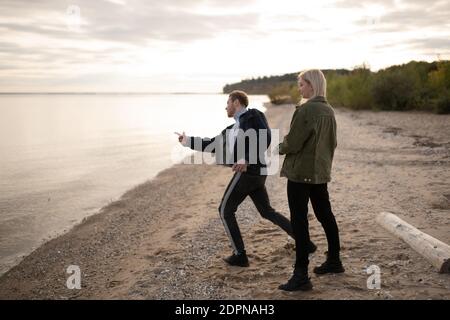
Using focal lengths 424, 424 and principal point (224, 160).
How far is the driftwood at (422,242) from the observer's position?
4909mm

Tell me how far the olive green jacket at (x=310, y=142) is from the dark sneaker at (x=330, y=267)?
1159mm

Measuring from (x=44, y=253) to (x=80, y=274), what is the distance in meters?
1.90

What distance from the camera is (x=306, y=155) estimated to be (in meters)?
4.40

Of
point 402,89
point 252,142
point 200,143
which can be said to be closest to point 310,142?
point 252,142

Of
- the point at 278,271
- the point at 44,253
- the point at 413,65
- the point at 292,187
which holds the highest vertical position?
the point at 413,65

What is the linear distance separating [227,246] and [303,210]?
2472 mm

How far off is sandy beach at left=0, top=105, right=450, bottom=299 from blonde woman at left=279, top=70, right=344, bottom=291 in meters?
0.58

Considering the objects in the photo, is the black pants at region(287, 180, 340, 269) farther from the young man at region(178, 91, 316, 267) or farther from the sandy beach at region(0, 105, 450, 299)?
the young man at region(178, 91, 316, 267)

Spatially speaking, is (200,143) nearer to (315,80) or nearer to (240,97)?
(240,97)

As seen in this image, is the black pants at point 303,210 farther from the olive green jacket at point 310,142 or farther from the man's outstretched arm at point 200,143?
the man's outstretched arm at point 200,143

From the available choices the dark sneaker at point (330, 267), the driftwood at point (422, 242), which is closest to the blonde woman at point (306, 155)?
the dark sneaker at point (330, 267)

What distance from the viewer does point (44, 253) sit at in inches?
320
